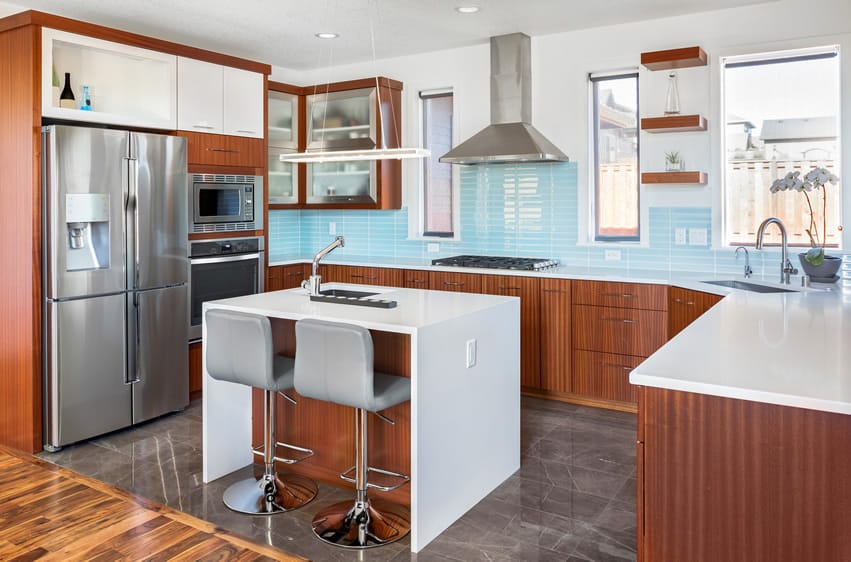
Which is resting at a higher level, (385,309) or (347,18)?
(347,18)

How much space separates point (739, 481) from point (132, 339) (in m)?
3.64

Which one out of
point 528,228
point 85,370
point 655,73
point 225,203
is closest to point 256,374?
point 85,370

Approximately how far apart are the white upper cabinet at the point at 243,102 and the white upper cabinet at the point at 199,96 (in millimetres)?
70

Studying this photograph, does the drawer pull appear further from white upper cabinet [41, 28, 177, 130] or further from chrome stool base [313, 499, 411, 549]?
white upper cabinet [41, 28, 177, 130]

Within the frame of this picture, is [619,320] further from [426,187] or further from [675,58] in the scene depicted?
[426,187]

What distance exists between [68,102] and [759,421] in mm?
4115

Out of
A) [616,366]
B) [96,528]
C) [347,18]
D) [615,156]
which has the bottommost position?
[96,528]

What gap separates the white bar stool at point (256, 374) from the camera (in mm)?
3014

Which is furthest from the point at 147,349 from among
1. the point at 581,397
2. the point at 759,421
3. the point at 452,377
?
the point at 759,421

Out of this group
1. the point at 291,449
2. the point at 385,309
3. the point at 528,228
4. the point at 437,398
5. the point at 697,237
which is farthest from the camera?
the point at 528,228

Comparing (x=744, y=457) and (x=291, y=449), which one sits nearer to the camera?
(x=744, y=457)

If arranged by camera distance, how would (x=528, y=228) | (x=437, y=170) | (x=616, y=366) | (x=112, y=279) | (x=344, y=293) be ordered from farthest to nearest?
(x=437, y=170) < (x=528, y=228) < (x=616, y=366) < (x=112, y=279) < (x=344, y=293)

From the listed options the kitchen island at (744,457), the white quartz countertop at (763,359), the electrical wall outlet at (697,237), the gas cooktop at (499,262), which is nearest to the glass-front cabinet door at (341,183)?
the gas cooktop at (499,262)

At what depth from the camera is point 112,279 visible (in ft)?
13.4
